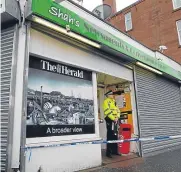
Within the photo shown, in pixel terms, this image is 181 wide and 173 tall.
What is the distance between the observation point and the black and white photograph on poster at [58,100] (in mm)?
5262

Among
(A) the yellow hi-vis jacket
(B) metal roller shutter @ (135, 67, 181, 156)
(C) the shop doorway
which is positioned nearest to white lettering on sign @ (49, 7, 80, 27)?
(C) the shop doorway

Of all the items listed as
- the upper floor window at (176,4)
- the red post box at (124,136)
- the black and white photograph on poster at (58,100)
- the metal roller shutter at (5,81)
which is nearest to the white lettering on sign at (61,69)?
the black and white photograph on poster at (58,100)

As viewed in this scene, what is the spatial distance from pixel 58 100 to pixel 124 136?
3.29m

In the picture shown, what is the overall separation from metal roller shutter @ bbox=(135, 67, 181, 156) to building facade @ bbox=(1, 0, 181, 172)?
615 millimetres

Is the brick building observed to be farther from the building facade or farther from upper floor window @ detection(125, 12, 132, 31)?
the building facade

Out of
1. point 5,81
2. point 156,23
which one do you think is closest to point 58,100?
point 5,81

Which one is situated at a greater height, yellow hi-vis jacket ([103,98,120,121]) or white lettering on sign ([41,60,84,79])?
white lettering on sign ([41,60,84,79])

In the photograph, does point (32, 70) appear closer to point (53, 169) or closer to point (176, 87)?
point (53, 169)

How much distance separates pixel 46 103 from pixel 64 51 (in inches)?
54.3

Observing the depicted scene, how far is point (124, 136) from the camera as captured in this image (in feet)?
26.8

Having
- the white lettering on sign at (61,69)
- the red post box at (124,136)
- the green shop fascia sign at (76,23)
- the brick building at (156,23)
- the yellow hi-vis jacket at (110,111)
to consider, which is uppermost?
the brick building at (156,23)

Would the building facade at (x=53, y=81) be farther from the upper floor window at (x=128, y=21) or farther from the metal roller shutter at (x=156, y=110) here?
the upper floor window at (x=128, y=21)

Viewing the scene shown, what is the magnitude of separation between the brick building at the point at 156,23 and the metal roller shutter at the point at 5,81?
14.3 metres

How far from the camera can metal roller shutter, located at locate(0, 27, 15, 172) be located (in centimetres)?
456
